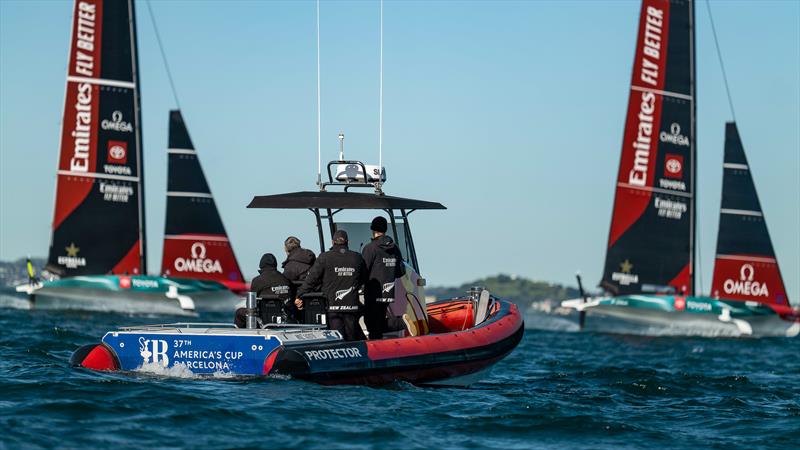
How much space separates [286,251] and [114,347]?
9.24ft

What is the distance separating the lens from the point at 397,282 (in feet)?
55.0

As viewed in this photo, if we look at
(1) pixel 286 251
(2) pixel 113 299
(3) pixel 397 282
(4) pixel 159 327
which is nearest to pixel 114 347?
(4) pixel 159 327

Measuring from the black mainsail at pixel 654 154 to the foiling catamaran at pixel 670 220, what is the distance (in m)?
0.04

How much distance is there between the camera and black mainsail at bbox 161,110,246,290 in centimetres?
4909

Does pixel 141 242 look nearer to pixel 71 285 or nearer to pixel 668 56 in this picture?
pixel 71 285

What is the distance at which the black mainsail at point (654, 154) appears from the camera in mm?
46125

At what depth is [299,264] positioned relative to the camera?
52.3 feet

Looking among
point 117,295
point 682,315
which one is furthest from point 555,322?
point 117,295

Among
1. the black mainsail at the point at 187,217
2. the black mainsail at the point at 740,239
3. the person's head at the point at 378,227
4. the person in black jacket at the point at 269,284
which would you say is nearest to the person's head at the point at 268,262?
the person in black jacket at the point at 269,284

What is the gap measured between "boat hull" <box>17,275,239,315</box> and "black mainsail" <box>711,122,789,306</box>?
1915 cm

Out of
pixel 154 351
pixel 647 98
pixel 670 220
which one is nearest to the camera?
pixel 154 351

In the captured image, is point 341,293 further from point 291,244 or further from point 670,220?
point 670,220

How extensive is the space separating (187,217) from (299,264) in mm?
33966

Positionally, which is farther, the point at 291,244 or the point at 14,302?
the point at 14,302
